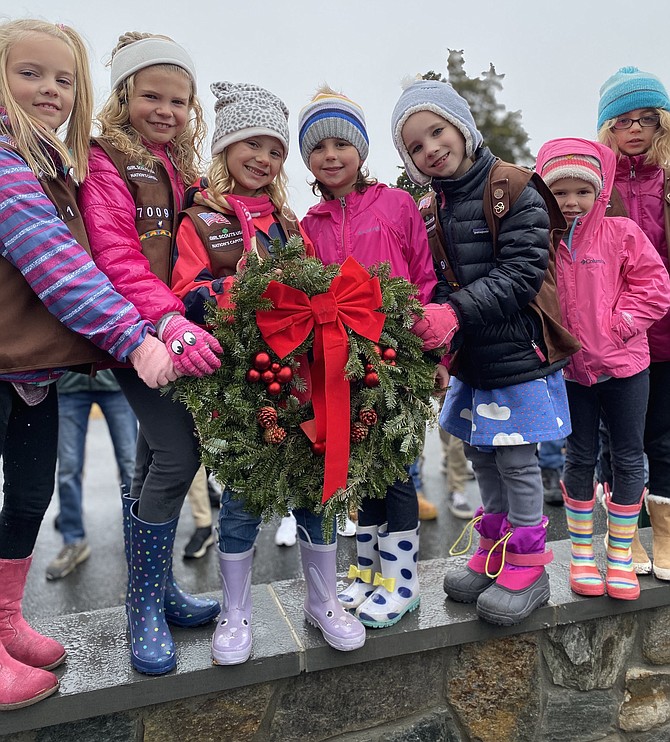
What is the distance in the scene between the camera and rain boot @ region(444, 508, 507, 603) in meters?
2.61

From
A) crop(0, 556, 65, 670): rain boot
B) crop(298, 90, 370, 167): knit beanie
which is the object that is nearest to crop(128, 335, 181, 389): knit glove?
crop(0, 556, 65, 670): rain boot

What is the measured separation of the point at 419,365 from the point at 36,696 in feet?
5.04

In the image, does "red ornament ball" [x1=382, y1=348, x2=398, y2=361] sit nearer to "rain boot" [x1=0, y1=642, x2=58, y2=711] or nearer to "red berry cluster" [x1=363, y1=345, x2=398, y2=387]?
"red berry cluster" [x1=363, y1=345, x2=398, y2=387]

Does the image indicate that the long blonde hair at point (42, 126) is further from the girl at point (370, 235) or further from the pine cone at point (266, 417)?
the pine cone at point (266, 417)

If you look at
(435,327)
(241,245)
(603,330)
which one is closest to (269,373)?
(241,245)

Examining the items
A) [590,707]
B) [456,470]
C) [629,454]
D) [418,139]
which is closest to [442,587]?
[590,707]

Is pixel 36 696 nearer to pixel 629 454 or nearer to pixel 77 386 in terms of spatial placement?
pixel 629 454

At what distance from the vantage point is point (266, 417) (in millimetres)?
2074

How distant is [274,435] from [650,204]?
6.54 feet

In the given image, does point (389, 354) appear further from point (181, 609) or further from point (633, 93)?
point (633, 93)

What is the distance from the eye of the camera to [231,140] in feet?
7.82

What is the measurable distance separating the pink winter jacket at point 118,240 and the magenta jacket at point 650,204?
202cm

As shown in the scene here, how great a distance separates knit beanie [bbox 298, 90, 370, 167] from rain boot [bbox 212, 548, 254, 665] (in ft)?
4.88

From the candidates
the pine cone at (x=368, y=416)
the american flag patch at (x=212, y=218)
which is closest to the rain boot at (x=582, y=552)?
the pine cone at (x=368, y=416)
